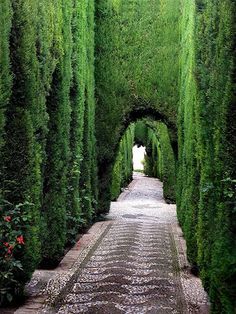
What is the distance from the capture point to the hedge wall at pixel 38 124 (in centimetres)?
507

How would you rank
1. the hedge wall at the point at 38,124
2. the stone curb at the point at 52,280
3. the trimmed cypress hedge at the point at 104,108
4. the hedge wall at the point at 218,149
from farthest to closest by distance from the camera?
the stone curb at the point at 52,280 < the hedge wall at the point at 38,124 < the trimmed cypress hedge at the point at 104,108 < the hedge wall at the point at 218,149

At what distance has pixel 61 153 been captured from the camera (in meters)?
7.61

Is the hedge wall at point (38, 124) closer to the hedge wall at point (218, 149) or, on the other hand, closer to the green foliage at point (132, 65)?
the hedge wall at point (218, 149)

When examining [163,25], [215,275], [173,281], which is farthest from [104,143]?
[215,275]

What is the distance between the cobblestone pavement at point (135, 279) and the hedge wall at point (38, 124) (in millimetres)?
629

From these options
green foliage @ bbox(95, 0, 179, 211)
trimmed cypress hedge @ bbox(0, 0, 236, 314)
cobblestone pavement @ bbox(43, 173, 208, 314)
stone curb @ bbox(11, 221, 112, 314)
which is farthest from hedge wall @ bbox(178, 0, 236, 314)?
green foliage @ bbox(95, 0, 179, 211)

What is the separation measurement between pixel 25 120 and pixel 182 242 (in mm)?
5362

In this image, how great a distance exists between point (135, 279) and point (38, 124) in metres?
2.39

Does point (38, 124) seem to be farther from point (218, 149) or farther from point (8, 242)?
point (218, 149)

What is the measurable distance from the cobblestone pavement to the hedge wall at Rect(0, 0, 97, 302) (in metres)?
0.63

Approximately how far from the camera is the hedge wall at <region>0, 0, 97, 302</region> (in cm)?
507

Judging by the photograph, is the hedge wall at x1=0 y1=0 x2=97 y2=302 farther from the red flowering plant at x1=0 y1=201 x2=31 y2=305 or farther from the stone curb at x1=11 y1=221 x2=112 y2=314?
the stone curb at x1=11 y1=221 x2=112 y2=314

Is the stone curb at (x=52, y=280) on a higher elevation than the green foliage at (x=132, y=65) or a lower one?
lower

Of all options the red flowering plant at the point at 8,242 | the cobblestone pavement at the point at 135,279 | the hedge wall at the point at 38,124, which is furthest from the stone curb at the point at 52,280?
the red flowering plant at the point at 8,242
